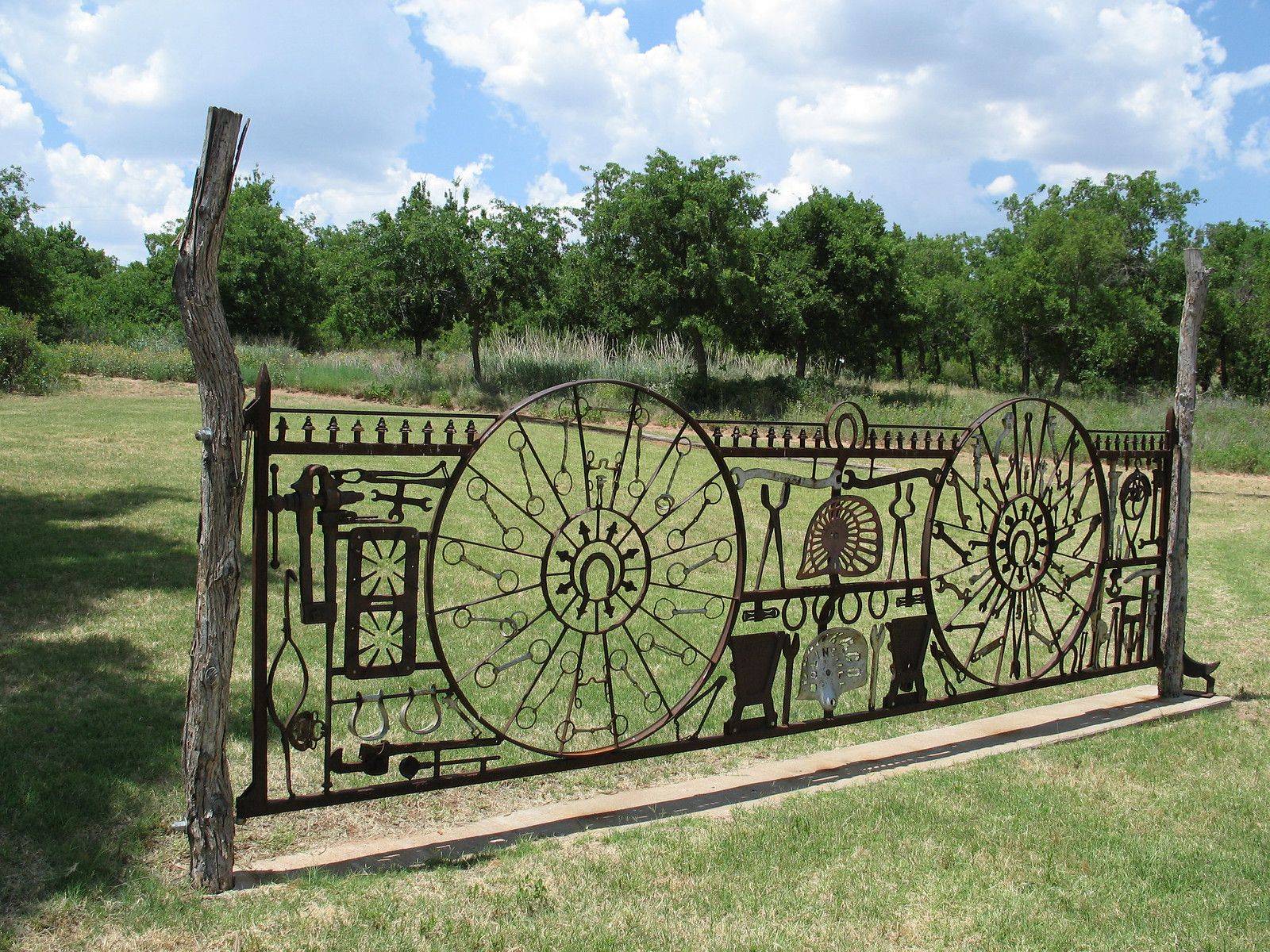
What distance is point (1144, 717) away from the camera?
15.3 feet

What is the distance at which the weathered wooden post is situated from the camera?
475cm

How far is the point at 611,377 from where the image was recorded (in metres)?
20.6

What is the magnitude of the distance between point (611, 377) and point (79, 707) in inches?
662

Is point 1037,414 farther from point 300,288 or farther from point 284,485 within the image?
point 300,288

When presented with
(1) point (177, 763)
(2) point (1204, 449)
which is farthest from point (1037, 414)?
(1) point (177, 763)

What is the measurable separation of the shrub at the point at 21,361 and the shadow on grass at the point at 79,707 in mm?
12596

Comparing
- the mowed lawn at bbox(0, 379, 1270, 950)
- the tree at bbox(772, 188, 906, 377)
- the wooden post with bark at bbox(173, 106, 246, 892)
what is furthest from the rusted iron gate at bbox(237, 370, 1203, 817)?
the tree at bbox(772, 188, 906, 377)

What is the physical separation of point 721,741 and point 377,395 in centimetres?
1714

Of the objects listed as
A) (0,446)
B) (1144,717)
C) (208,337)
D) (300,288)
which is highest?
(300,288)

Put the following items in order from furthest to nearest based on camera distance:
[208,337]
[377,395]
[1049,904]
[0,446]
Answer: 1. [377,395]
2. [0,446]
3. [1049,904]
4. [208,337]

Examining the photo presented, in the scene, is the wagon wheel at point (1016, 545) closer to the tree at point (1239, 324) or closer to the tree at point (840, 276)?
the tree at point (840, 276)

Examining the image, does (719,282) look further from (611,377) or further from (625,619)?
(625,619)

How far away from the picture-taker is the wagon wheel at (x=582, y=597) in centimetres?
339

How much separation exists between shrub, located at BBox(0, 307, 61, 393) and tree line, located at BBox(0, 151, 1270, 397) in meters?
6.10
